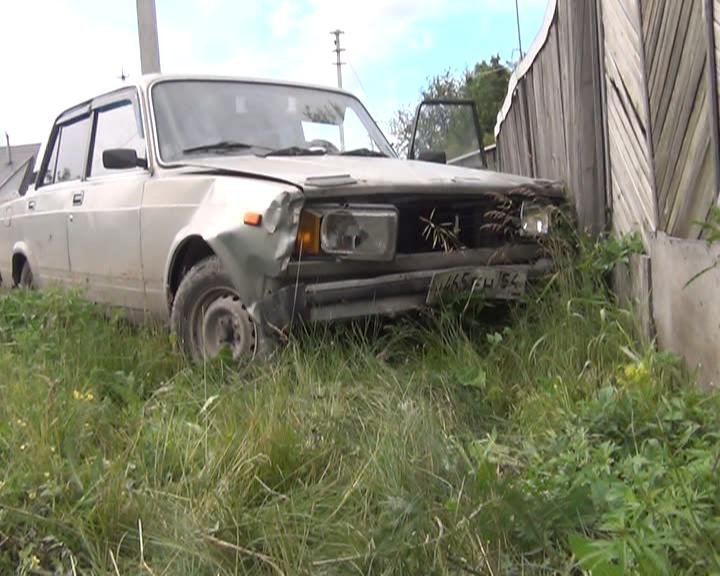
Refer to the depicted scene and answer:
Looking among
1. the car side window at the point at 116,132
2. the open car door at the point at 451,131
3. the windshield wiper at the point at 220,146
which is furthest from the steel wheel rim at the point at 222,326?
the open car door at the point at 451,131

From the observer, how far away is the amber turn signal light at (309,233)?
381 centimetres

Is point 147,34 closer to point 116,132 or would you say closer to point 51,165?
point 51,165

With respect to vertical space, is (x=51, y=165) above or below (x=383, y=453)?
above

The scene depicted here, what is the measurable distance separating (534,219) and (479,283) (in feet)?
1.96

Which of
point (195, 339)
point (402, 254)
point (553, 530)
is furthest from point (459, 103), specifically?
point (553, 530)

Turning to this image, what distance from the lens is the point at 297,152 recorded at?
16.6ft

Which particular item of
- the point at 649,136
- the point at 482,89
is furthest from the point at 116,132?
the point at 482,89

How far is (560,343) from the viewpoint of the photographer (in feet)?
12.7

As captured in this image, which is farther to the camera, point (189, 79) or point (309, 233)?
point (189, 79)

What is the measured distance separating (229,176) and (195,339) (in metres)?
0.88

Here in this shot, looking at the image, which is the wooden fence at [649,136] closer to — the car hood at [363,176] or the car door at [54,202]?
the car hood at [363,176]

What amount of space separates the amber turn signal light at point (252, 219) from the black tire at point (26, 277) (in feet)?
12.0

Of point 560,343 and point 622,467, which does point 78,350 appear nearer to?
point 560,343

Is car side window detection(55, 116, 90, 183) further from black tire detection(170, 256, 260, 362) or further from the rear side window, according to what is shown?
black tire detection(170, 256, 260, 362)
